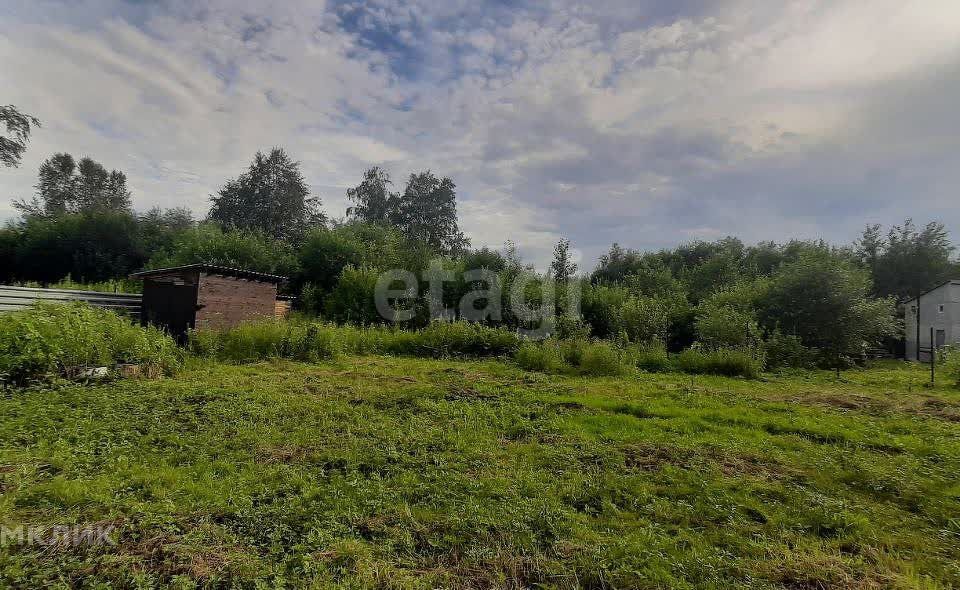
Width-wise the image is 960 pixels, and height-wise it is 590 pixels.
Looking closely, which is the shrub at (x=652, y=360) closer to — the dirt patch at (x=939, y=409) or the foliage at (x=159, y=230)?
the dirt patch at (x=939, y=409)

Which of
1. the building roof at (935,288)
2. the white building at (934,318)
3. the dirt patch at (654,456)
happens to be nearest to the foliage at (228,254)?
the dirt patch at (654,456)

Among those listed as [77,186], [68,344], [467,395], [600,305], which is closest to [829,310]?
[600,305]

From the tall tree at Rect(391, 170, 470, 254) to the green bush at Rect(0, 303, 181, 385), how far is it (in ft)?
80.4

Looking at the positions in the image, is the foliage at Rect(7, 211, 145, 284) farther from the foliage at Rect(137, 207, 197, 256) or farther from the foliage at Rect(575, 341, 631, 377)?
the foliage at Rect(575, 341, 631, 377)

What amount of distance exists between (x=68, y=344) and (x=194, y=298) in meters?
3.82

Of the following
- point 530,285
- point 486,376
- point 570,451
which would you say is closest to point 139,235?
point 530,285

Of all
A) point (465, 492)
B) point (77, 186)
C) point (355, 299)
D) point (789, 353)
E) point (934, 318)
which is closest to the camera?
point (465, 492)

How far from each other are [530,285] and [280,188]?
24.0 meters

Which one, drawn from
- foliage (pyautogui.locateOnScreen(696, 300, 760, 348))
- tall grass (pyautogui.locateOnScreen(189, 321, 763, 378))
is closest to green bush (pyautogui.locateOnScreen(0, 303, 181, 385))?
tall grass (pyautogui.locateOnScreen(189, 321, 763, 378))

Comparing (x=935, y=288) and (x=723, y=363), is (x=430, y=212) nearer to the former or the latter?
(x=723, y=363)

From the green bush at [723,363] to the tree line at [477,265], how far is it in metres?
1.30

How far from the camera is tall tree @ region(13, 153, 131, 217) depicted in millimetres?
39406

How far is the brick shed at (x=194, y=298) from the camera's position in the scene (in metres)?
9.96

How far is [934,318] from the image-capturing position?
21.5 m
